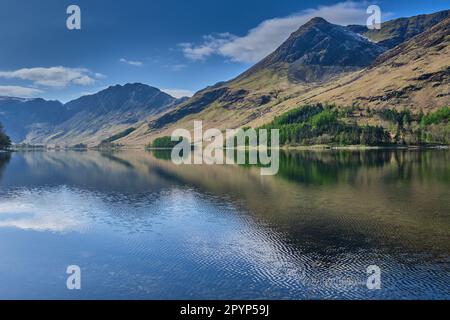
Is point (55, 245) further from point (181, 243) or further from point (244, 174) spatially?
point (244, 174)

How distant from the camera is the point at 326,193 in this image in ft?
343

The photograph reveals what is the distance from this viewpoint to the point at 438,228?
65312 mm

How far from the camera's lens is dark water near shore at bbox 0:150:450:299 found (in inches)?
1689

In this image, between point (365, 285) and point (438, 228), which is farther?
point (438, 228)

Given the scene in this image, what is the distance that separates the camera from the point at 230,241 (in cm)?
6138

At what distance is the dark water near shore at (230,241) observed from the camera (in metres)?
42.9

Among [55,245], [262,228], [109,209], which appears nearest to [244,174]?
[109,209]
